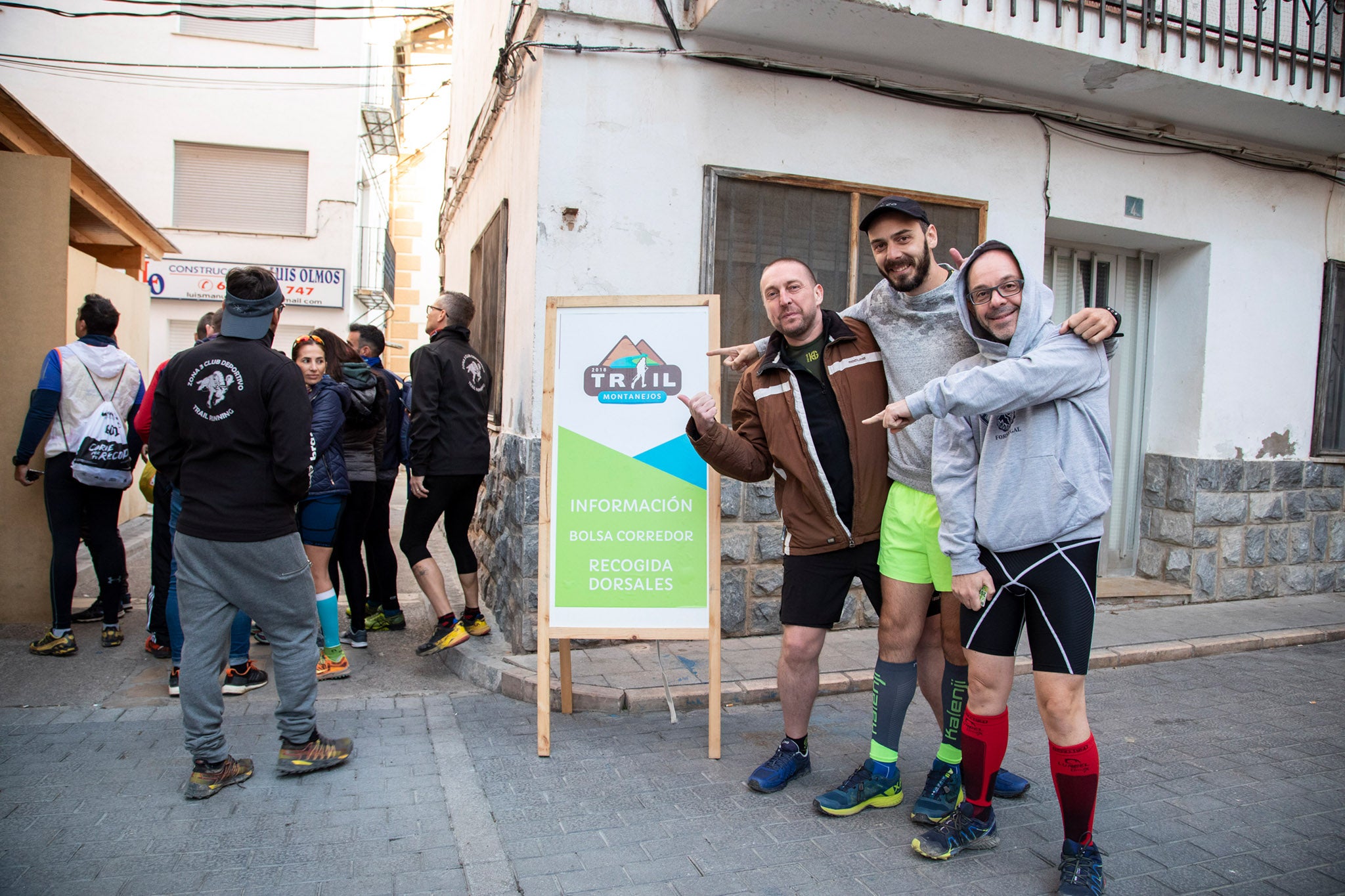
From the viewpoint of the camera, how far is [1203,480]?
7.44 metres

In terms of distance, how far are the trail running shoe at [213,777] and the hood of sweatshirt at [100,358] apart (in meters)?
2.88

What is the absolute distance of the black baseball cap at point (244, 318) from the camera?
3.67 metres

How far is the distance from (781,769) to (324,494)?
2973mm

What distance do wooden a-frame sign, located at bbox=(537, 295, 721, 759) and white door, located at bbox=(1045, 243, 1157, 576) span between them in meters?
4.68

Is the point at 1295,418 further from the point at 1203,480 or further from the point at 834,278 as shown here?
the point at 834,278

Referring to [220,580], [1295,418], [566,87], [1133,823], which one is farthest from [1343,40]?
[220,580]

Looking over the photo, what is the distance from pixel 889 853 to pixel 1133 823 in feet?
3.22

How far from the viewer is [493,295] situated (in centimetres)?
756

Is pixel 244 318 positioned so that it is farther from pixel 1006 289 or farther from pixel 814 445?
pixel 1006 289

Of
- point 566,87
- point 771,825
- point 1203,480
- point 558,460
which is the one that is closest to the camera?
point 771,825

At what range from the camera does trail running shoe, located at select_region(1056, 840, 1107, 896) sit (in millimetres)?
2809

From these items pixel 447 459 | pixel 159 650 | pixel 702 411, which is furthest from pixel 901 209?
pixel 159 650

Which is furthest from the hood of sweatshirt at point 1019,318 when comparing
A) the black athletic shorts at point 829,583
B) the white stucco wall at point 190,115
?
the white stucco wall at point 190,115

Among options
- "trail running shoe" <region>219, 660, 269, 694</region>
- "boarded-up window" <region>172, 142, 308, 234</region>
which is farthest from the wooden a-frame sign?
"boarded-up window" <region>172, 142, 308, 234</region>
